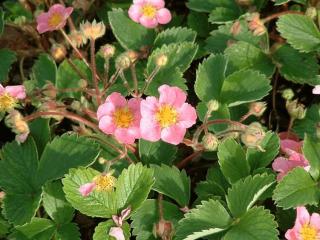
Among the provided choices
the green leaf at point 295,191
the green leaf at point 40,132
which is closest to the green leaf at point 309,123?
the green leaf at point 295,191

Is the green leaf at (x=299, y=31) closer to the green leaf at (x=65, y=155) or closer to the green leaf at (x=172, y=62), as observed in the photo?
the green leaf at (x=172, y=62)

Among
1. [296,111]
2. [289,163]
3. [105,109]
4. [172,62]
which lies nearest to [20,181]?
[105,109]

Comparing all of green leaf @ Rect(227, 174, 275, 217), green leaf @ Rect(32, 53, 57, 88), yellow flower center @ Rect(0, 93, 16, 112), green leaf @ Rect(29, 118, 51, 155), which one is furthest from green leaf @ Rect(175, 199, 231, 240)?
green leaf @ Rect(32, 53, 57, 88)

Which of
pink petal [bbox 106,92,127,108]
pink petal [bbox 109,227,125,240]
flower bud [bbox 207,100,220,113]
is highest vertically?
flower bud [bbox 207,100,220,113]

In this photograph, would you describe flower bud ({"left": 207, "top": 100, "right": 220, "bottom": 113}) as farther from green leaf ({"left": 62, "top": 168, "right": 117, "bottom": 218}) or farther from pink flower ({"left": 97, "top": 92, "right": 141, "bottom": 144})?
green leaf ({"left": 62, "top": 168, "right": 117, "bottom": 218})

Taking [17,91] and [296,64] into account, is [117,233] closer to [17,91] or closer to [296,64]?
[17,91]

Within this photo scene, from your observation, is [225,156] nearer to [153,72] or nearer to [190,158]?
[190,158]

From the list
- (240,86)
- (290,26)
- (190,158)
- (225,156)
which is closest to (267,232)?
(225,156)
